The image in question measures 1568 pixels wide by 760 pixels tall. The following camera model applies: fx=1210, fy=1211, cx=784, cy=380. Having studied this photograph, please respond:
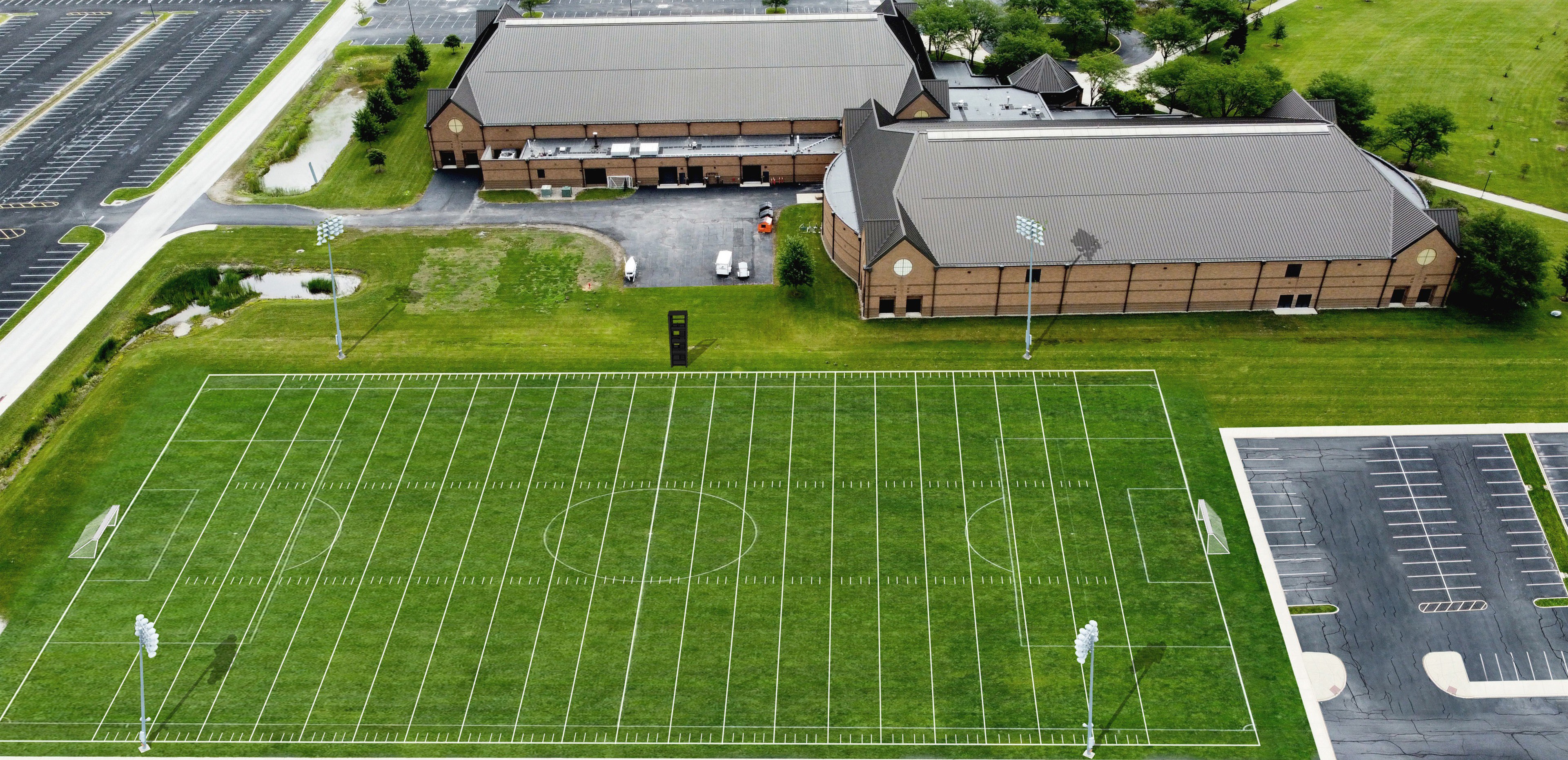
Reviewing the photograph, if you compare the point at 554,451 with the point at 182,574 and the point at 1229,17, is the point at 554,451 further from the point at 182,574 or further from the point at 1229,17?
the point at 1229,17

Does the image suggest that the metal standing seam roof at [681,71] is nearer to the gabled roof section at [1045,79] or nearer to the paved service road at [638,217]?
the paved service road at [638,217]

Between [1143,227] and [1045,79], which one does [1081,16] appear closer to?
[1045,79]

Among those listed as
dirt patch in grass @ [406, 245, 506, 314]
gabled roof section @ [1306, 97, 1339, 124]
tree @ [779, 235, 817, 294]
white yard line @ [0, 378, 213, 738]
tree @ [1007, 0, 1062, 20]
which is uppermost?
tree @ [1007, 0, 1062, 20]

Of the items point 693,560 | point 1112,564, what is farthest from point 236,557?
point 1112,564

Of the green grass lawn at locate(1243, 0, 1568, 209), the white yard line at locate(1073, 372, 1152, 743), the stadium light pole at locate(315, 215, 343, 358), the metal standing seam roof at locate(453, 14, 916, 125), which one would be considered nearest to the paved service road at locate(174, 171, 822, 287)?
the metal standing seam roof at locate(453, 14, 916, 125)

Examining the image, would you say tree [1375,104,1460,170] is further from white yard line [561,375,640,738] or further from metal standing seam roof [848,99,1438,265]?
white yard line [561,375,640,738]

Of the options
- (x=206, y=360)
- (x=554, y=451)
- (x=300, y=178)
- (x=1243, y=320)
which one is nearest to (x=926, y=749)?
(x=554, y=451)
